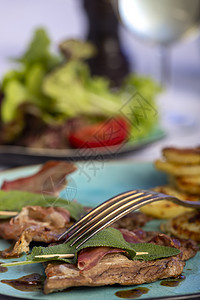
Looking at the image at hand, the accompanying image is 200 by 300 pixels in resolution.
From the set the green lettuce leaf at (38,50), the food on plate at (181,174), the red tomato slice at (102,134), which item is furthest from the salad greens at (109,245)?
the green lettuce leaf at (38,50)

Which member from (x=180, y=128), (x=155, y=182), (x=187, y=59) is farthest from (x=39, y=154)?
(x=187, y=59)

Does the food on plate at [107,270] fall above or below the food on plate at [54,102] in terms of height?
below

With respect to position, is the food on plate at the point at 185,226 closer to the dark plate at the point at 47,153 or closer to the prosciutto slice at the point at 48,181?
the prosciutto slice at the point at 48,181

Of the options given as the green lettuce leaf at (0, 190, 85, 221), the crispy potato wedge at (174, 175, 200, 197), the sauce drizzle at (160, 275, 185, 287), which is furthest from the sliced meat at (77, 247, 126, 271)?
the crispy potato wedge at (174, 175, 200, 197)

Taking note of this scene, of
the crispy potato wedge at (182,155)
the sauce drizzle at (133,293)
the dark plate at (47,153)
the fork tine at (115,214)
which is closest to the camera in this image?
the sauce drizzle at (133,293)

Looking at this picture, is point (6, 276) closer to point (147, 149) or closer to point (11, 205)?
point (11, 205)

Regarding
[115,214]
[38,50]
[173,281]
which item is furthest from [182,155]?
[38,50]

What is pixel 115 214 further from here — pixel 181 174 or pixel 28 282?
pixel 181 174
